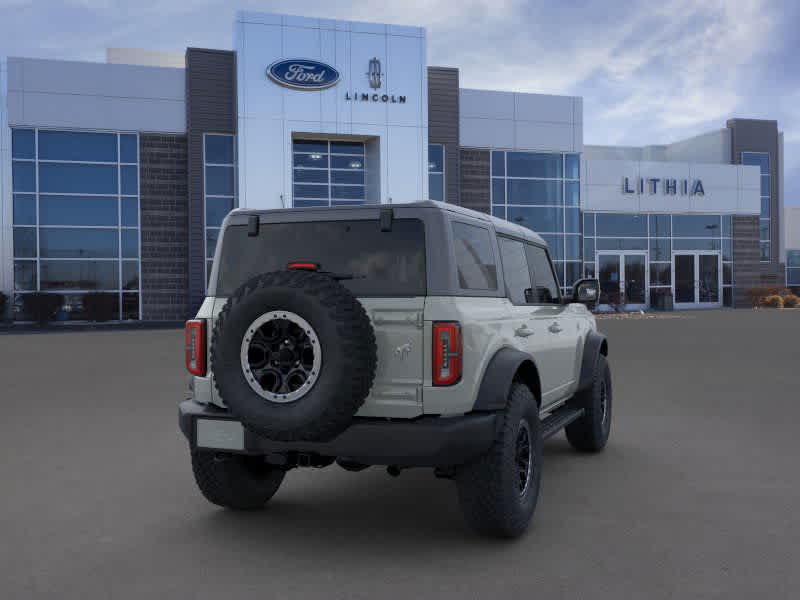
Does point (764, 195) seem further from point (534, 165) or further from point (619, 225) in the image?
point (534, 165)

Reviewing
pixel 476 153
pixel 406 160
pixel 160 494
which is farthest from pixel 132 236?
pixel 160 494

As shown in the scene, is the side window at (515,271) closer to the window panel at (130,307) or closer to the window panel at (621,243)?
the window panel at (130,307)

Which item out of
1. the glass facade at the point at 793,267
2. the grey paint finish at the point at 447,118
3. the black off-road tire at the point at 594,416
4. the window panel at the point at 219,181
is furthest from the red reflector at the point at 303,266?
the glass facade at the point at 793,267

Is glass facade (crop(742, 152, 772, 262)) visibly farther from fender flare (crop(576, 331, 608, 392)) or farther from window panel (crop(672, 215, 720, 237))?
fender flare (crop(576, 331, 608, 392))

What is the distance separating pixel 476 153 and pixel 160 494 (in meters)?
30.7

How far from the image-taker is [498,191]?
35.4 m

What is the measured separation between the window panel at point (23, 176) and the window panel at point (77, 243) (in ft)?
5.37

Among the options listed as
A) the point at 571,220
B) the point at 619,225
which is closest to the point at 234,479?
the point at 571,220

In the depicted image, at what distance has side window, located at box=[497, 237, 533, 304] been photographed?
17.2 ft

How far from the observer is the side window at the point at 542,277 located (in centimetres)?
596

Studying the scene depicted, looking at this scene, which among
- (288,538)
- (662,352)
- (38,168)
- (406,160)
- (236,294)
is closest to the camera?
(236,294)

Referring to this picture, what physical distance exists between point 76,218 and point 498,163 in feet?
57.4

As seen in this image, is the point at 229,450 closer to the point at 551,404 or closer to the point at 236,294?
the point at 236,294

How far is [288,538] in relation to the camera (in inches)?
182
